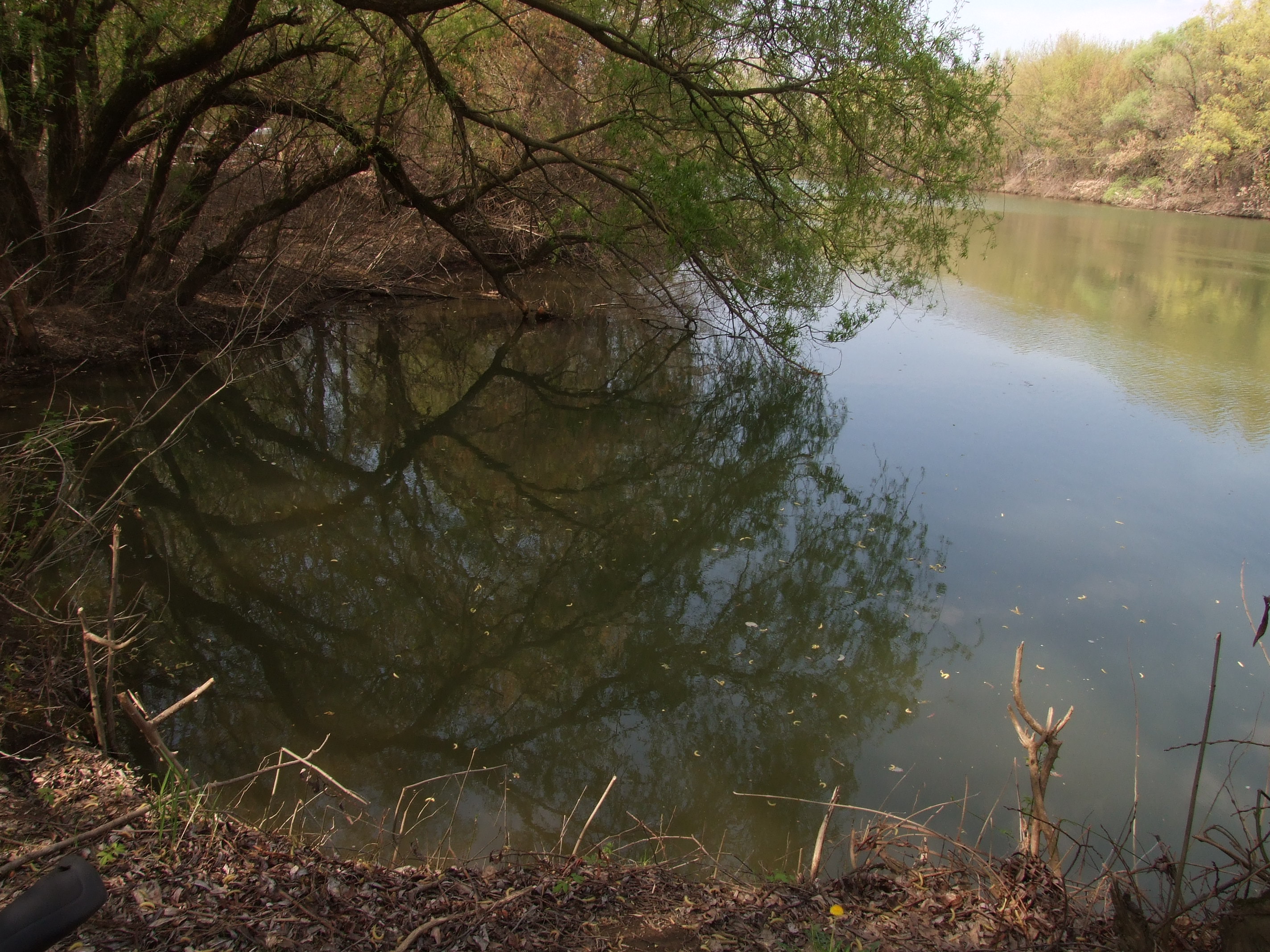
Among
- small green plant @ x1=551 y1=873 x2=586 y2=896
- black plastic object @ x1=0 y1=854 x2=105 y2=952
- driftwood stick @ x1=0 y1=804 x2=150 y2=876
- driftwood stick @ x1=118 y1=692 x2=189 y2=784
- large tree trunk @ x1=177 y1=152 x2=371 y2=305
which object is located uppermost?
large tree trunk @ x1=177 y1=152 x2=371 y2=305

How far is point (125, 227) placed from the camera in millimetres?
9320

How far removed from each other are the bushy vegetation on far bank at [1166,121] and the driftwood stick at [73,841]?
85.0ft

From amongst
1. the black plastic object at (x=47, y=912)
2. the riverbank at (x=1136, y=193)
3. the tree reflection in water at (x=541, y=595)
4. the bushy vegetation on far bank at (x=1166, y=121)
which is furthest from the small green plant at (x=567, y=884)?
the riverbank at (x=1136, y=193)

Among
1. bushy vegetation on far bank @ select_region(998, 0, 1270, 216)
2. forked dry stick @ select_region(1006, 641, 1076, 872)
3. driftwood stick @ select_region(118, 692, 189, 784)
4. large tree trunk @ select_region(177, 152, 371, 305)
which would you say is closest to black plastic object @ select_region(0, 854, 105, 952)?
driftwood stick @ select_region(118, 692, 189, 784)

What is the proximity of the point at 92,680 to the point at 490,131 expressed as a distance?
857 centimetres

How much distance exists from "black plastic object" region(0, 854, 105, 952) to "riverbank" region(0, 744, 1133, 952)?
5.01ft

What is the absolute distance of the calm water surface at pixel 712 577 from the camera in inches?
152

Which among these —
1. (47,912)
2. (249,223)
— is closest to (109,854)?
(47,912)

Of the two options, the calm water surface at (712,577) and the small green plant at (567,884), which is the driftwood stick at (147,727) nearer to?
the calm water surface at (712,577)

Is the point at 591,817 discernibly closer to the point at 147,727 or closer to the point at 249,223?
the point at 147,727

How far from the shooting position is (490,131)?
33.8 feet

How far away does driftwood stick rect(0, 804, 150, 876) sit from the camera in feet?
7.77

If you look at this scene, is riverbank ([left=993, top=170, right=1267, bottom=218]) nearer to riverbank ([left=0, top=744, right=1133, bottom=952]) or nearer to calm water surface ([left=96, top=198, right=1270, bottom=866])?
calm water surface ([left=96, top=198, right=1270, bottom=866])

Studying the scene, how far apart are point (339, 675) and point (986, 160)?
270 inches
